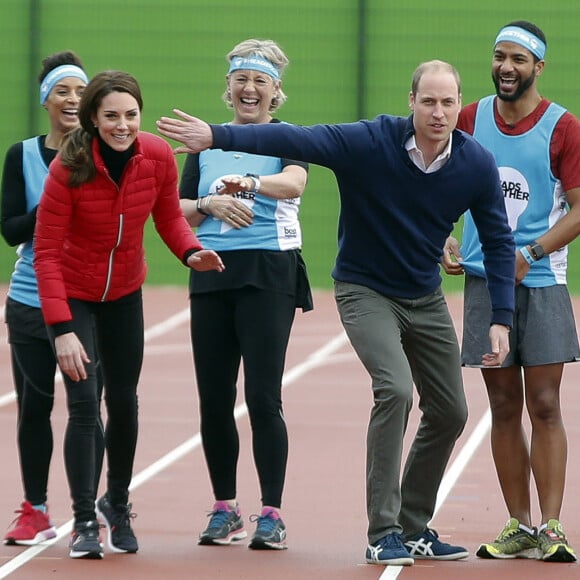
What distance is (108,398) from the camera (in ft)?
21.8

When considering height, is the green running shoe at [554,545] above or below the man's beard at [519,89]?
below

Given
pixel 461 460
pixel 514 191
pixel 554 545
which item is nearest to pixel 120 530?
pixel 554 545

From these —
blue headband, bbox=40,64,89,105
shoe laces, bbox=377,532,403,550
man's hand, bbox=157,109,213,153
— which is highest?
blue headband, bbox=40,64,89,105

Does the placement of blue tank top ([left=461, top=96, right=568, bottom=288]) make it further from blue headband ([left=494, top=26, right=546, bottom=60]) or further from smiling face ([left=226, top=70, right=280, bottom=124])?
smiling face ([left=226, top=70, right=280, bottom=124])

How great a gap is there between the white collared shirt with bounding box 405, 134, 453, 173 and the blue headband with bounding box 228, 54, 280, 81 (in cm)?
91

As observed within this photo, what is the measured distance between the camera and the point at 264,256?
682cm

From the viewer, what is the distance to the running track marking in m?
6.44

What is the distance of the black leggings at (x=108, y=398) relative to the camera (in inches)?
253

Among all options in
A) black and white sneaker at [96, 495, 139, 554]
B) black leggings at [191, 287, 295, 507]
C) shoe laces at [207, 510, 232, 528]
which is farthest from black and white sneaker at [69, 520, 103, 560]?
black leggings at [191, 287, 295, 507]

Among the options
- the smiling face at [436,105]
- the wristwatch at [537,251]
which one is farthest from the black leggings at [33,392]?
the wristwatch at [537,251]

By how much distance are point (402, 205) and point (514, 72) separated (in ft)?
2.61

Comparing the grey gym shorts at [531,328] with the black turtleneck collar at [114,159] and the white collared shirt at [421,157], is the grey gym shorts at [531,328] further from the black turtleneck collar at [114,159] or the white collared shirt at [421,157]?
the black turtleneck collar at [114,159]

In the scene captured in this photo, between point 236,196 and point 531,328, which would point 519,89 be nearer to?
point 531,328

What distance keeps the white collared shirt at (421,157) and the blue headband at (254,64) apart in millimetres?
909
